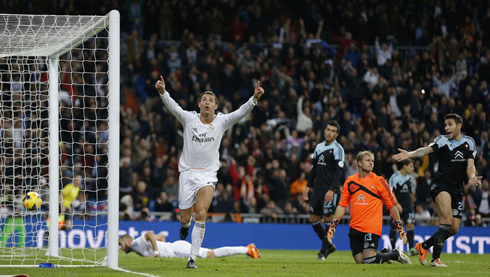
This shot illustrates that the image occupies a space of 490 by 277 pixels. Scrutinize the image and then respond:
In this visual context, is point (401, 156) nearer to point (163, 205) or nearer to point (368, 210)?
point (368, 210)

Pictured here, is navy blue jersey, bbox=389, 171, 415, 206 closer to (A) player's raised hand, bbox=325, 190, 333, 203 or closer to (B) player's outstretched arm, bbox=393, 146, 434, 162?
(A) player's raised hand, bbox=325, 190, 333, 203

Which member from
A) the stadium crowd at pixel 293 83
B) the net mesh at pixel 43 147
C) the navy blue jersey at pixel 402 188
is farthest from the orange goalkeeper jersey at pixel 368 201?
the stadium crowd at pixel 293 83

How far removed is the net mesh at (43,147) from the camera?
39.5ft

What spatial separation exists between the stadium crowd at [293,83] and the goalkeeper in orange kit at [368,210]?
8.33 m

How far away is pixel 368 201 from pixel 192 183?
2.75 meters

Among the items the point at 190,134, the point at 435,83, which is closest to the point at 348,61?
the point at 435,83

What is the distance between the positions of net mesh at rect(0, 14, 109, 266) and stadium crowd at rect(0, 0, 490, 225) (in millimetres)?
1268

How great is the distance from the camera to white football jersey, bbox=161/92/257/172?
1071cm

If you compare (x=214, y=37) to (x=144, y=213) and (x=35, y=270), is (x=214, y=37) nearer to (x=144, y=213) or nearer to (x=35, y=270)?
(x=144, y=213)

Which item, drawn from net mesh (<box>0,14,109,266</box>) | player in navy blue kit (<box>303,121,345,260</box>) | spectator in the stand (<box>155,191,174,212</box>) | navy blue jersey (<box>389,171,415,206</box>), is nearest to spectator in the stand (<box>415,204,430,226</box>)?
navy blue jersey (<box>389,171,415,206</box>)

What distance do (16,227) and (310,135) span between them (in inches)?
350


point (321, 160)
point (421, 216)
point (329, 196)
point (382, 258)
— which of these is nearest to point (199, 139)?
point (382, 258)

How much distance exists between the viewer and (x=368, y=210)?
1148cm

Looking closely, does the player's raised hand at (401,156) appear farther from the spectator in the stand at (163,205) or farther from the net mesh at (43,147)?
the spectator in the stand at (163,205)
